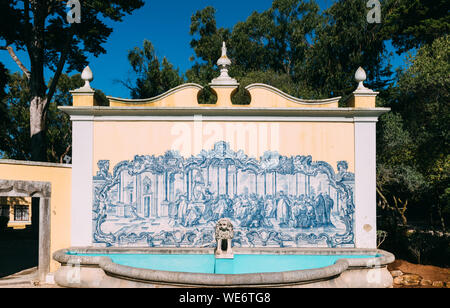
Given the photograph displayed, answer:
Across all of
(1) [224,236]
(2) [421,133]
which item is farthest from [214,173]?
A: (2) [421,133]

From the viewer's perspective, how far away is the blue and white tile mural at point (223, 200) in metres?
7.90

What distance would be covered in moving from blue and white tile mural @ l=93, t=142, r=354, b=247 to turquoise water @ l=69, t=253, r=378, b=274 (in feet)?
1.18

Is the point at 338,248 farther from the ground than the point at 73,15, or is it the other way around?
the point at 73,15

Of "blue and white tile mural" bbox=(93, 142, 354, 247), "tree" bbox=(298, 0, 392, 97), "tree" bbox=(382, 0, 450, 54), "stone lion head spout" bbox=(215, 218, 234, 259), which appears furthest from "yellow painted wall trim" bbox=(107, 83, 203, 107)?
"tree" bbox=(382, 0, 450, 54)

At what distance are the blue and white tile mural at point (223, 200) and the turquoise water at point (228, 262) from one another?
36cm

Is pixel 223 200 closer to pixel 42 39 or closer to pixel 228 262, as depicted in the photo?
pixel 228 262

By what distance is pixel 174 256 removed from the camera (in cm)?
762

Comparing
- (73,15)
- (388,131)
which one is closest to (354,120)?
(388,131)

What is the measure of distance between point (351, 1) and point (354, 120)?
12650 mm

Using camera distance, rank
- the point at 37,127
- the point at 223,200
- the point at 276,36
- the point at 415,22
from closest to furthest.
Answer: the point at 223,200, the point at 37,127, the point at 415,22, the point at 276,36

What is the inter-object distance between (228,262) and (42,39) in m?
11.5

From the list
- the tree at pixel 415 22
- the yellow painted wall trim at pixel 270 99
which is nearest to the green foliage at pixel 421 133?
the tree at pixel 415 22

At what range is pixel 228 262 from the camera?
23.1 ft
